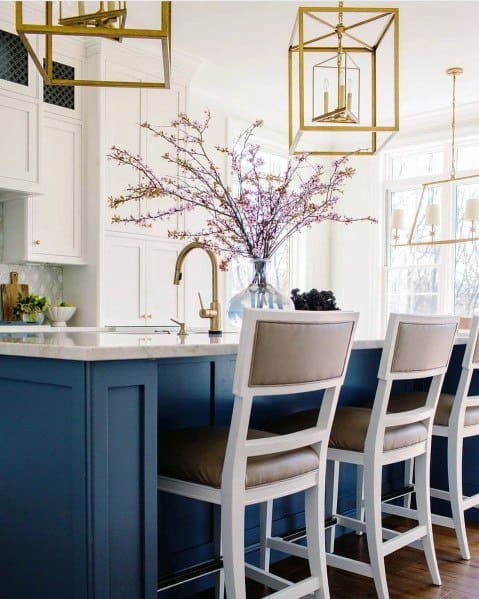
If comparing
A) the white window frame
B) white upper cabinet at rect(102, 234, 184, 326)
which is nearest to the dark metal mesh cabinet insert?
white upper cabinet at rect(102, 234, 184, 326)

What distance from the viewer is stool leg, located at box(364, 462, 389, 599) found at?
2180 millimetres

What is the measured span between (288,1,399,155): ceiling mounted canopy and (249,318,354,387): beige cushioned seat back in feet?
3.97

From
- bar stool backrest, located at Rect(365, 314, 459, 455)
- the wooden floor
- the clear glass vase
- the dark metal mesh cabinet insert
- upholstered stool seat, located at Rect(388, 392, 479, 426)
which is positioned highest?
the dark metal mesh cabinet insert

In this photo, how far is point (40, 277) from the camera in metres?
4.83

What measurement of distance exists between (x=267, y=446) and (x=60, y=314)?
321 cm

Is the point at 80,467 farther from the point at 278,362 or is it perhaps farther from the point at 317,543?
the point at 317,543

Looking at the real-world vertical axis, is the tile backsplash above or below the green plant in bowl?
above

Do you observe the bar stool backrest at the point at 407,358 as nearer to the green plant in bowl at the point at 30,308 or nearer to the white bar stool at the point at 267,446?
the white bar stool at the point at 267,446

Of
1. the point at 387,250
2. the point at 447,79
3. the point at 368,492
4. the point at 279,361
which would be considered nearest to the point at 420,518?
the point at 368,492

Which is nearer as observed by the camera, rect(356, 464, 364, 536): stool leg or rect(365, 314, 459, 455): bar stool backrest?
rect(365, 314, 459, 455): bar stool backrest

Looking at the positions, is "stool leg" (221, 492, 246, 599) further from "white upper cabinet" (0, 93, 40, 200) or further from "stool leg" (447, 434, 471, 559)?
"white upper cabinet" (0, 93, 40, 200)

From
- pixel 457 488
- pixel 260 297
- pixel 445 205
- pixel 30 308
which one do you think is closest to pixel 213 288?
pixel 260 297

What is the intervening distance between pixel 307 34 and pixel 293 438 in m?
3.64

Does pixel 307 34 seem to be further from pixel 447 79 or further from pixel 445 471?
pixel 445 471
